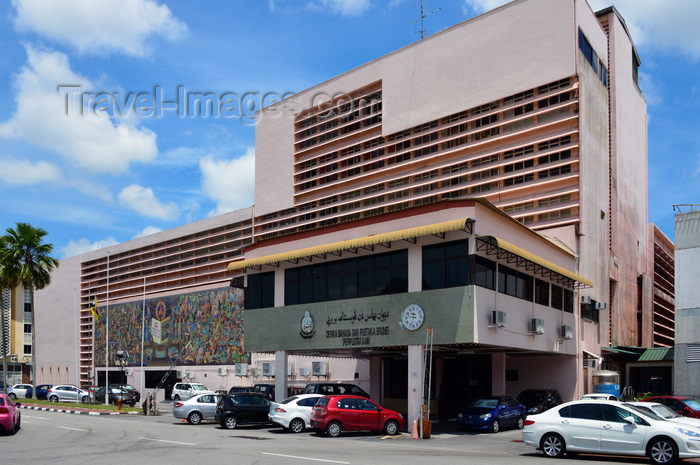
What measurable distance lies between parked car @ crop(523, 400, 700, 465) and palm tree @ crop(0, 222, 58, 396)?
45.8m

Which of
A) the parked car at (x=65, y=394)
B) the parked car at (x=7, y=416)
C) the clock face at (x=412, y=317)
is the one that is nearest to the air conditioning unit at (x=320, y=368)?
the parked car at (x=65, y=394)

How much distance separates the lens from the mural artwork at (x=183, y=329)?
61.4 metres

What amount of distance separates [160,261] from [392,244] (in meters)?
49.1

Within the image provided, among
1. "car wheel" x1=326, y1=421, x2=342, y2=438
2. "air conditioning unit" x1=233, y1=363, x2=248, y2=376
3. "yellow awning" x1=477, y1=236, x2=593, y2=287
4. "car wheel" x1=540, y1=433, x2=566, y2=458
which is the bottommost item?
"air conditioning unit" x1=233, y1=363, x2=248, y2=376

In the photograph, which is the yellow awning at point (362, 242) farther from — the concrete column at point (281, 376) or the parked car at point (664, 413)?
the parked car at point (664, 413)

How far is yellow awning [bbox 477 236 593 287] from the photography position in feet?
95.9

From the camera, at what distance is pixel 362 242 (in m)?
32.0

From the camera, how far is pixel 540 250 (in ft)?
118

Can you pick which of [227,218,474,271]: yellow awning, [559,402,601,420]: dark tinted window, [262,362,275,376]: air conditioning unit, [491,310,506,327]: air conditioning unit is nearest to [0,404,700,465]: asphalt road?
[559,402,601,420]: dark tinted window

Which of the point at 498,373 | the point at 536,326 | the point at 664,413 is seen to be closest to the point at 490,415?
the point at 536,326

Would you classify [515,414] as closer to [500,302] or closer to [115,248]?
[500,302]

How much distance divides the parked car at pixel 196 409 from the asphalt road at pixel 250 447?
163 inches

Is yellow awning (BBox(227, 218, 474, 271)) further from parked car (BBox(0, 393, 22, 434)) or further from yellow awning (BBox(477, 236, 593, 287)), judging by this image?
parked car (BBox(0, 393, 22, 434))

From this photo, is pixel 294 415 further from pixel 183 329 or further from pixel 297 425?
pixel 183 329
